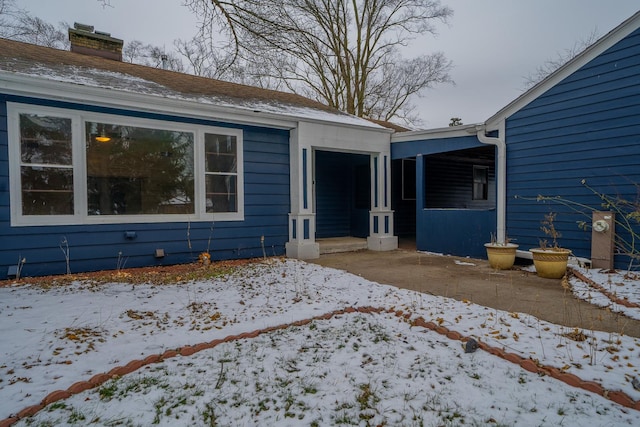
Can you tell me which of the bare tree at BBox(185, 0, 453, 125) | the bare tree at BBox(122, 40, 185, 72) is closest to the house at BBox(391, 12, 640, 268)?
the bare tree at BBox(185, 0, 453, 125)

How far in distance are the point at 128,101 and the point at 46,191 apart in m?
1.77

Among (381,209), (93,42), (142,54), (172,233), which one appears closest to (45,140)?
(172,233)

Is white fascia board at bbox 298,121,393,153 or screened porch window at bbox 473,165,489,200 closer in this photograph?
white fascia board at bbox 298,121,393,153

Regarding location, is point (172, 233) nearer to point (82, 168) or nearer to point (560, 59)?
point (82, 168)

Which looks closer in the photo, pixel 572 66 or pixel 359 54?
pixel 572 66

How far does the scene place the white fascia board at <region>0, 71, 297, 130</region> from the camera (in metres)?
4.75

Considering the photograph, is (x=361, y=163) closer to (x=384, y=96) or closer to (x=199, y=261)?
(x=199, y=261)

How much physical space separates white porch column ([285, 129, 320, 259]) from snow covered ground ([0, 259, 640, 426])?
298 cm

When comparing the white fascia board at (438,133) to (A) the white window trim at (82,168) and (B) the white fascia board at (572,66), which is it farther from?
(A) the white window trim at (82,168)

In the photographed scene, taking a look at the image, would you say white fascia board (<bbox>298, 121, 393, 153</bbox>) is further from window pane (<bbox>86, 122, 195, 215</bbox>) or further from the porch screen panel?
the porch screen panel

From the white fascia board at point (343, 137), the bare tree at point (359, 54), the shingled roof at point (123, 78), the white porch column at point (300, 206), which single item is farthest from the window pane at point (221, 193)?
the bare tree at point (359, 54)

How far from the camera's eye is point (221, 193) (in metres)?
6.53

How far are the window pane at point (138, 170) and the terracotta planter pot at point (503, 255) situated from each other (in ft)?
17.1

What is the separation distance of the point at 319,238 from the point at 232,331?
6297 mm
